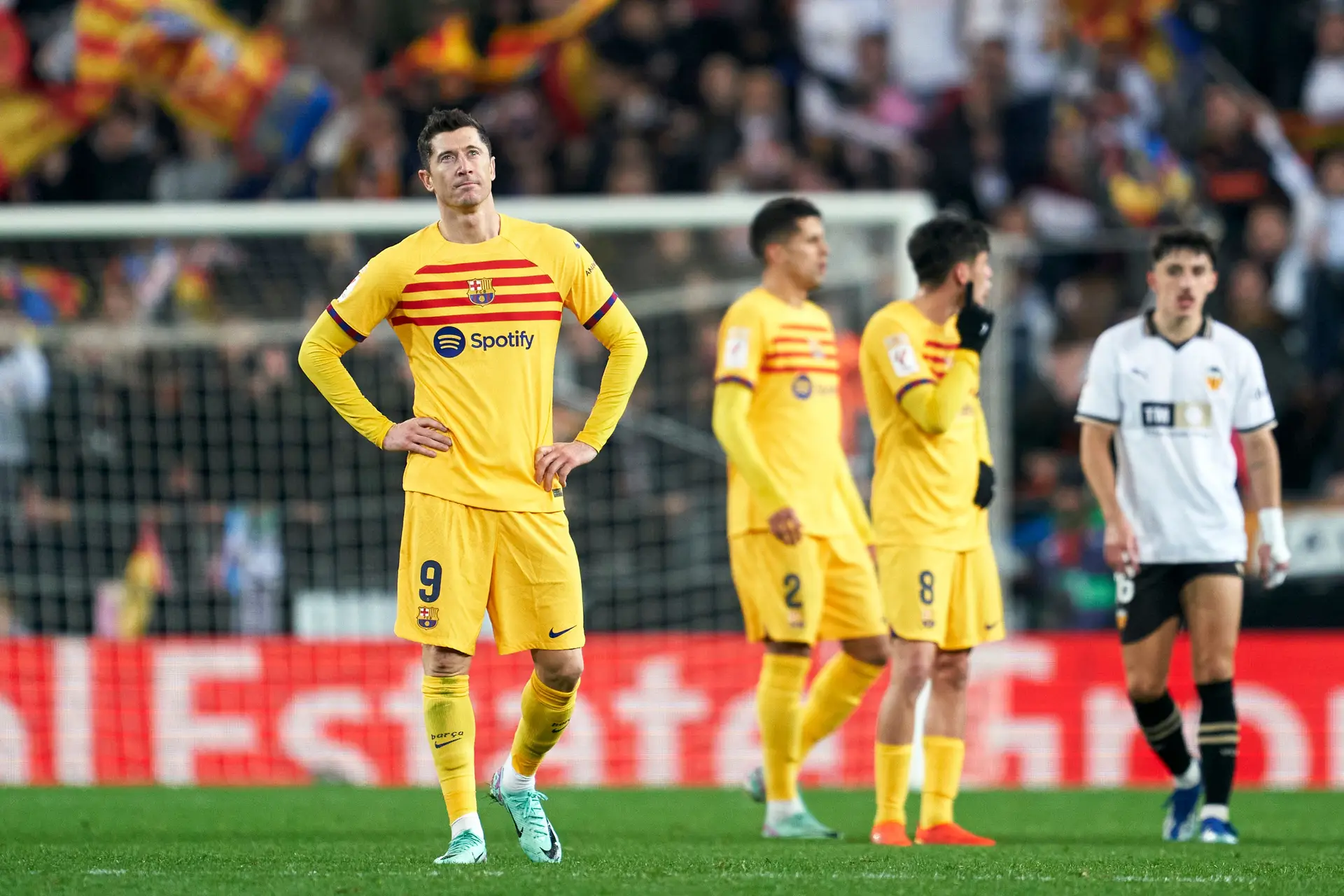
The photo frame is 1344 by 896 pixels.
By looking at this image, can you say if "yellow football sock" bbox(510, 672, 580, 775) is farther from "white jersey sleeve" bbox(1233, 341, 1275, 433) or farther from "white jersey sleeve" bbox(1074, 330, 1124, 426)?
"white jersey sleeve" bbox(1233, 341, 1275, 433)

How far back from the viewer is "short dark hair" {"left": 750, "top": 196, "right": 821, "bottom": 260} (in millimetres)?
7859

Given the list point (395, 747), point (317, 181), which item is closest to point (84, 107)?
point (317, 181)

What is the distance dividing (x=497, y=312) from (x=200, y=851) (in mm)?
2137

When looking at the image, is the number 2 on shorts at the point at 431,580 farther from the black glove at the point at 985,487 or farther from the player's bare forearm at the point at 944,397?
the black glove at the point at 985,487

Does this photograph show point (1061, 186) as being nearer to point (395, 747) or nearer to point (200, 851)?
point (395, 747)

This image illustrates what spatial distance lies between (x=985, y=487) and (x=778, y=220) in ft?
4.74

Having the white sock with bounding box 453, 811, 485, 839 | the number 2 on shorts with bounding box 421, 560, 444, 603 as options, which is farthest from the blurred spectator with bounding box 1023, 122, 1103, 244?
the white sock with bounding box 453, 811, 485, 839

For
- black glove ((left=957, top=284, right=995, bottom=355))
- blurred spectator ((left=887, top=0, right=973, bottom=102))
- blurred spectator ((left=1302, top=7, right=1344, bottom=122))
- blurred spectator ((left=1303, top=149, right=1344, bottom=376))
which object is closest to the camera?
black glove ((left=957, top=284, right=995, bottom=355))

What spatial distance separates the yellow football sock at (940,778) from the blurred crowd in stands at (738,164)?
15.7ft

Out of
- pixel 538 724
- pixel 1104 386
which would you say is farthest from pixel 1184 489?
pixel 538 724

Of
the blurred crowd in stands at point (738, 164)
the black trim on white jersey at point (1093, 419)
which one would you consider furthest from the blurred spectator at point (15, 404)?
the black trim on white jersey at point (1093, 419)

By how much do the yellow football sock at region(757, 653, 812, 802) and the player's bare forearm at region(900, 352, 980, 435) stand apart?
1174 mm

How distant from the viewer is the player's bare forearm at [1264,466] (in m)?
7.63

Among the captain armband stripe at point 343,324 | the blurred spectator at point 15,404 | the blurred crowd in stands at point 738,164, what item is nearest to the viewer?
the captain armband stripe at point 343,324
